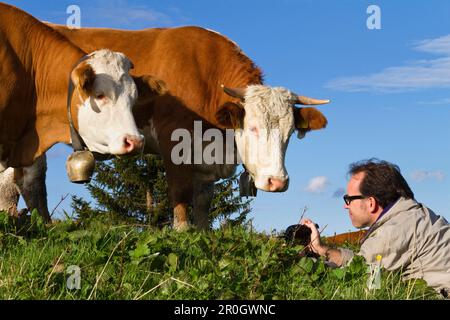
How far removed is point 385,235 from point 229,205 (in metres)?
16.1

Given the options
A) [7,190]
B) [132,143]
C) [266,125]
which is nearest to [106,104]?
[132,143]

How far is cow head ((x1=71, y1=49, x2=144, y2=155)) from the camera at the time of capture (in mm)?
9562

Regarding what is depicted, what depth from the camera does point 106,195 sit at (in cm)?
2345

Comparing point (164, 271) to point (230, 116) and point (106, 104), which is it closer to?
point (106, 104)

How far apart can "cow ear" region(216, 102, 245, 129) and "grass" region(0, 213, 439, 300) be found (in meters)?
4.27

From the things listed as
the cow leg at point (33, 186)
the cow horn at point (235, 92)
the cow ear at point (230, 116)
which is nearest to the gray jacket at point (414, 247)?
the cow ear at point (230, 116)

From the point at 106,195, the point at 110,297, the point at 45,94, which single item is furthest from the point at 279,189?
the point at 106,195

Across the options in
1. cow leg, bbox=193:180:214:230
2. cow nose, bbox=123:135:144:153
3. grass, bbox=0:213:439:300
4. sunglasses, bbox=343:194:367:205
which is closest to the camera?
grass, bbox=0:213:439:300

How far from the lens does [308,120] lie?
11.3 metres

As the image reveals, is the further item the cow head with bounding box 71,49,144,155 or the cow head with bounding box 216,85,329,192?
the cow head with bounding box 216,85,329,192

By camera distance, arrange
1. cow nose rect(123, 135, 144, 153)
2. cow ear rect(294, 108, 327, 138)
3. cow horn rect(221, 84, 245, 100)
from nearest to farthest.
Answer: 1. cow nose rect(123, 135, 144, 153)
2. cow horn rect(221, 84, 245, 100)
3. cow ear rect(294, 108, 327, 138)

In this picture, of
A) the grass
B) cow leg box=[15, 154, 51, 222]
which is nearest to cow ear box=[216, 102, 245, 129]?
cow leg box=[15, 154, 51, 222]

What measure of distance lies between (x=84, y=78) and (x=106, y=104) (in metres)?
0.51

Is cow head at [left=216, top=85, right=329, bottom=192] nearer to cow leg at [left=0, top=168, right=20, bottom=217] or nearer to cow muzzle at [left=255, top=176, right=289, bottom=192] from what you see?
cow muzzle at [left=255, top=176, right=289, bottom=192]
